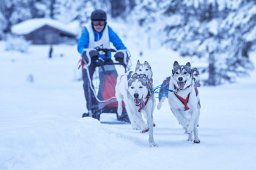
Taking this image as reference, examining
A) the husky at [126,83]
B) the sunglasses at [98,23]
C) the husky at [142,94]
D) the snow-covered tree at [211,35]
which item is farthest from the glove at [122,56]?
the snow-covered tree at [211,35]

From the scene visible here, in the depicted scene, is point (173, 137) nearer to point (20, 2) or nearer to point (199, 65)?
point (199, 65)

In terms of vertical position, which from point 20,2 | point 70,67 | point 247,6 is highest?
point 20,2

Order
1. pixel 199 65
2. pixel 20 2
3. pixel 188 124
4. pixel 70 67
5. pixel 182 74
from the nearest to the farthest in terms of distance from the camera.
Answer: pixel 182 74 < pixel 188 124 < pixel 199 65 < pixel 70 67 < pixel 20 2

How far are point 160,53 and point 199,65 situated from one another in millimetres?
21358

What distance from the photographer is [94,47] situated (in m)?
7.53

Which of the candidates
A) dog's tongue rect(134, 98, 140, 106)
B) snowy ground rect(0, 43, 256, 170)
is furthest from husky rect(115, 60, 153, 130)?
dog's tongue rect(134, 98, 140, 106)

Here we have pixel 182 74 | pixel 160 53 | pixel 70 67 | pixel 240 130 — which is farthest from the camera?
pixel 160 53

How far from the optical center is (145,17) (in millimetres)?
53250

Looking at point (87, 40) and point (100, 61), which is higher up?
point (87, 40)

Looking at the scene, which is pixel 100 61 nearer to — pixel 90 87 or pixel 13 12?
pixel 90 87

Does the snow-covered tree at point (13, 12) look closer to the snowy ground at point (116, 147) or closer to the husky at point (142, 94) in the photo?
the snowy ground at point (116, 147)

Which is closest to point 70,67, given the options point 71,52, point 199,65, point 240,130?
point 71,52

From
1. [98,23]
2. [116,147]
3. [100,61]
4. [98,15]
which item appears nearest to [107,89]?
[100,61]

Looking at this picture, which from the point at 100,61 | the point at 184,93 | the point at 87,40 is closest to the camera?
the point at 184,93
